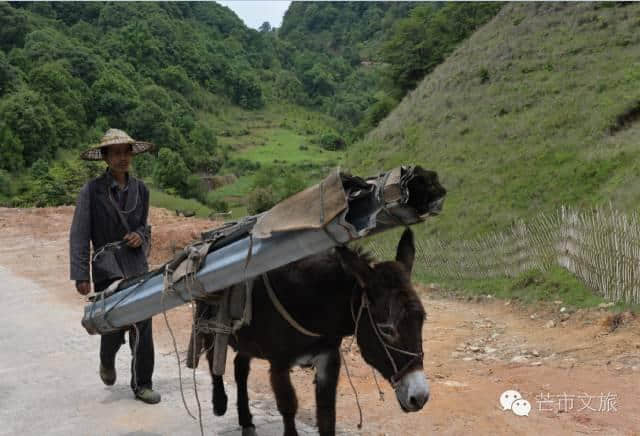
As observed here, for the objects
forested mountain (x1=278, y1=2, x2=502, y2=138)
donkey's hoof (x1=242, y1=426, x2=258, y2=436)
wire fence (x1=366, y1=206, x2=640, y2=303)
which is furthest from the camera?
forested mountain (x1=278, y1=2, x2=502, y2=138)

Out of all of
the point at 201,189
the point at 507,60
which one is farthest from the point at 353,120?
the point at 507,60

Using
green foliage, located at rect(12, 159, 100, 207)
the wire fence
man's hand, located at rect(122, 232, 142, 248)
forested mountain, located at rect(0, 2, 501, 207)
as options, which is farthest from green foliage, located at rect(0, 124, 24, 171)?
man's hand, located at rect(122, 232, 142, 248)

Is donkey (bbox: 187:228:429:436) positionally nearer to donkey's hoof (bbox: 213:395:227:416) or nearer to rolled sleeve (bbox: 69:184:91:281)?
donkey's hoof (bbox: 213:395:227:416)

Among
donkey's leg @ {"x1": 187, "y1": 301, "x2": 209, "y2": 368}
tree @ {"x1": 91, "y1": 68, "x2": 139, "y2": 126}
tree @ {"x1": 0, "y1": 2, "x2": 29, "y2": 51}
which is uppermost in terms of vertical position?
tree @ {"x1": 0, "y1": 2, "x2": 29, "y2": 51}

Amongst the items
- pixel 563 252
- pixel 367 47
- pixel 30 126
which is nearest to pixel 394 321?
pixel 563 252

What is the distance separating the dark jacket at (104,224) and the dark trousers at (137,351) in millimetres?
339

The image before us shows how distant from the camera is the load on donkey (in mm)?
2873

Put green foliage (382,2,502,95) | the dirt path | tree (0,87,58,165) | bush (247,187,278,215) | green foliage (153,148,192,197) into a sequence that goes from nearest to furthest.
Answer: the dirt path
bush (247,187,278,215)
tree (0,87,58,165)
green foliage (153,148,192,197)
green foliage (382,2,502,95)

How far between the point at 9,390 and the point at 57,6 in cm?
9530

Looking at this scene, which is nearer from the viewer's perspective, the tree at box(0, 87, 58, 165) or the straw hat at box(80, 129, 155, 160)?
the straw hat at box(80, 129, 155, 160)

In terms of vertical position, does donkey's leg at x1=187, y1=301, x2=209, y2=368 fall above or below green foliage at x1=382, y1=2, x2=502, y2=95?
below

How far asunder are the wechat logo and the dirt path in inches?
1.9

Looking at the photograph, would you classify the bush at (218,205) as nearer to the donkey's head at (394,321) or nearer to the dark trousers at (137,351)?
the dark trousers at (137,351)

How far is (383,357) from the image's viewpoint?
331cm
